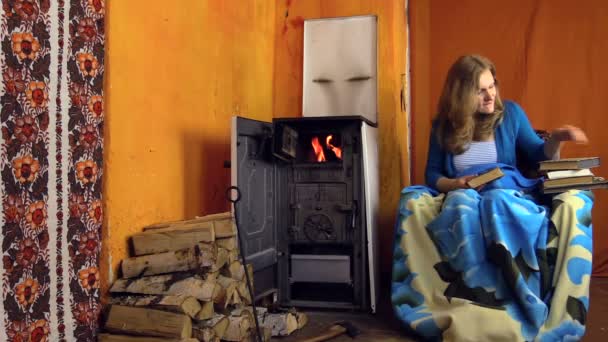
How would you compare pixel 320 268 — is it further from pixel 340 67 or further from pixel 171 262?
pixel 340 67

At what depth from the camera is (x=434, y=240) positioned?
242 cm

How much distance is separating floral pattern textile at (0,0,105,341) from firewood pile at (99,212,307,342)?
125 millimetres

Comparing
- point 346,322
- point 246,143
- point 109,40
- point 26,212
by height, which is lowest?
point 346,322

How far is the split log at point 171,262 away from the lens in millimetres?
2037

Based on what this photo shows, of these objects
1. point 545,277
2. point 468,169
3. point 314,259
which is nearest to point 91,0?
point 314,259

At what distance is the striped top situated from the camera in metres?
2.71

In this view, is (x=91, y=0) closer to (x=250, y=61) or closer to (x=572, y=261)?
(x=250, y=61)

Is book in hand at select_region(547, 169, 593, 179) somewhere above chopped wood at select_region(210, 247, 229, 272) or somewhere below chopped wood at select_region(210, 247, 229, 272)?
above

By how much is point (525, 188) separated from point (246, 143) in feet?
4.33

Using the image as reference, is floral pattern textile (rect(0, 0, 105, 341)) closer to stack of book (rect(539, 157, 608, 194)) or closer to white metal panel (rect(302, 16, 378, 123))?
white metal panel (rect(302, 16, 378, 123))

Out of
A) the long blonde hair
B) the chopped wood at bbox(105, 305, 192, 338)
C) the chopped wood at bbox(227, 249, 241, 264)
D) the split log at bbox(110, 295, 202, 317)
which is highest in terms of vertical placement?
the long blonde hair

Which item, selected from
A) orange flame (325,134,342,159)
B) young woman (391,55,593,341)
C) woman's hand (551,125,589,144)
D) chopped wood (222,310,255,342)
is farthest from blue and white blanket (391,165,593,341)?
chopped wood (222,310,255,342)

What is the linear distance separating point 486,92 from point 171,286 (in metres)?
1.72

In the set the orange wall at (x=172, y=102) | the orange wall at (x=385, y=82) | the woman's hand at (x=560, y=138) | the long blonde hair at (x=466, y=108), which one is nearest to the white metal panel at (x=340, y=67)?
the orange wall at (x=385, y=82)
